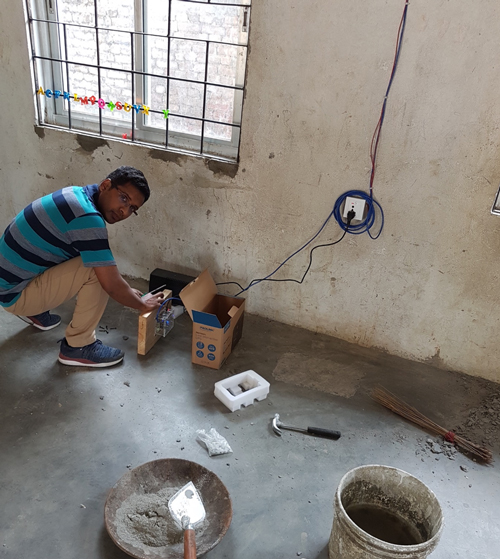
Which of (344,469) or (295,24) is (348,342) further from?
(295,24)

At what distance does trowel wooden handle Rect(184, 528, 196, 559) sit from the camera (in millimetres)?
1237

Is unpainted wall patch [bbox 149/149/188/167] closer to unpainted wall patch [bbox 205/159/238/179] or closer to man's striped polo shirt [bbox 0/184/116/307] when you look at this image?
unpainted wall patch [bbox 205/159/238/179]

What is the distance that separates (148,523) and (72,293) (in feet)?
3.63

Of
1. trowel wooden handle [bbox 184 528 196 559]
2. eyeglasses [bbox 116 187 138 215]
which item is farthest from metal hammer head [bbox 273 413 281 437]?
eyeglasses [bbox 116 187 138 215]

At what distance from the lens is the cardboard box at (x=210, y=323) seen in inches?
85.5

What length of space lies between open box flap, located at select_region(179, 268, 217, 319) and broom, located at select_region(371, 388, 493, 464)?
94 cm

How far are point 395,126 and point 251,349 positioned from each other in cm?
127

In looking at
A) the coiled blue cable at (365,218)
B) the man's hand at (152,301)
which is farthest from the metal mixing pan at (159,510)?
the coiled blue cable at (365,218)

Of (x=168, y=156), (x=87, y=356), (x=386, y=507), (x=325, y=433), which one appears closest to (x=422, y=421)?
(x=325, y=433)

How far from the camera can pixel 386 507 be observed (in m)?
1.50

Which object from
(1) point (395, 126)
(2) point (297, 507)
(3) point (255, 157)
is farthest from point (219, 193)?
(2) point (297, 507)

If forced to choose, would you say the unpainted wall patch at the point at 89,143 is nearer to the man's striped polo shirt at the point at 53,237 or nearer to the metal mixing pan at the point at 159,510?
the man's striped polo shirt at the point at 53,237

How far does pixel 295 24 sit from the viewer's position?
2.09m

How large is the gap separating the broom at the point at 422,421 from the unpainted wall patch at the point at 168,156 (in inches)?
60.4
